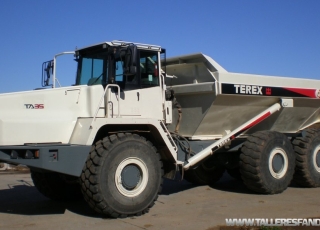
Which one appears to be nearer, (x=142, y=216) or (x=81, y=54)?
(x=142, y=216)

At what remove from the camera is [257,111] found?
9.41 metres

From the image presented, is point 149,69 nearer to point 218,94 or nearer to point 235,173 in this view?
point 218,94

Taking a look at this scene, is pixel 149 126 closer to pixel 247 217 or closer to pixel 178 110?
pixel 178 110

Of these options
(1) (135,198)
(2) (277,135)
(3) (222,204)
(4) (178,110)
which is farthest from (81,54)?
(2) (277,135)

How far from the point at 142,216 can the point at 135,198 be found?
0.35 m

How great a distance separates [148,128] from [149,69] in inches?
42.6

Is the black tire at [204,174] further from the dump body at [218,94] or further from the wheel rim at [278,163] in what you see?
the wheel rim at [278,163]

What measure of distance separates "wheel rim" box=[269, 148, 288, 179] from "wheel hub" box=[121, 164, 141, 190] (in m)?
3.35

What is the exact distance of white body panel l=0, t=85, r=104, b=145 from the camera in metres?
6.49

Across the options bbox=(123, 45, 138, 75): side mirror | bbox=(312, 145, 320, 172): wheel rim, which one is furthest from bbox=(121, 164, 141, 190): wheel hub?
bbox=(312, 145, 320, 172): wheel rim

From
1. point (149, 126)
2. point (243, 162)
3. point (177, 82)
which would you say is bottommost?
point (243, 162)

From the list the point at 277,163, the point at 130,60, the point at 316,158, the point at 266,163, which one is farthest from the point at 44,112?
the point at 316,158

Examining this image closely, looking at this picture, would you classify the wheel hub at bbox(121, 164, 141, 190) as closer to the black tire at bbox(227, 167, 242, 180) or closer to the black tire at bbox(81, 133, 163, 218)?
the black tire at bbox(81, 133, 163, 218)

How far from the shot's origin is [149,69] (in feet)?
25.4
